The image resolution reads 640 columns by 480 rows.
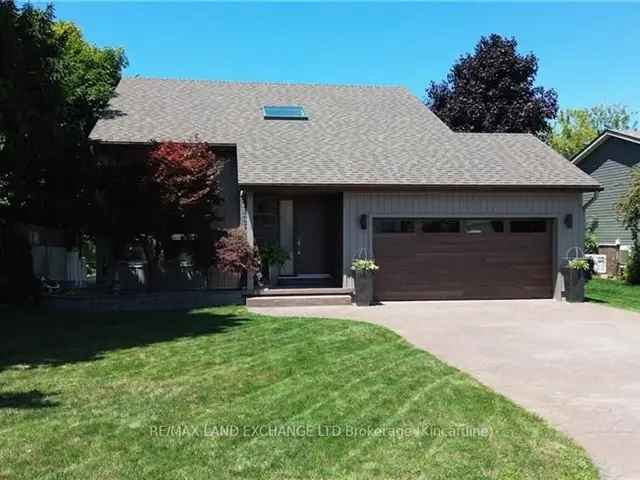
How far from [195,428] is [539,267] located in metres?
12.1

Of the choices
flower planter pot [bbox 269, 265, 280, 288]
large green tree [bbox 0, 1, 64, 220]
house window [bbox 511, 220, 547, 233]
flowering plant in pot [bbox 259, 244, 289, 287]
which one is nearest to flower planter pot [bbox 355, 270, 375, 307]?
flowering plant in pot [bbox 259, 244, 289, 287]

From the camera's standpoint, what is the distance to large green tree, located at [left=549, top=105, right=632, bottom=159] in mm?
49094

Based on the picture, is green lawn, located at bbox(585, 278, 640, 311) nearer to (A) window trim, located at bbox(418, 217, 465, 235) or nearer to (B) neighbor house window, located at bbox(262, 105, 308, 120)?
(A) window trim, located at bbox(418, 217, 465, 235)

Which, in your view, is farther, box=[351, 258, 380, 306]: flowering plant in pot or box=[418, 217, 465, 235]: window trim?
box=[418, 217, 465, 235]: window trim

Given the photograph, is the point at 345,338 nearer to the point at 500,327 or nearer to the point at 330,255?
the point at 500,327

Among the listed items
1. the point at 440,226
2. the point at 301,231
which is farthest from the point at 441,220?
the point at 301,231

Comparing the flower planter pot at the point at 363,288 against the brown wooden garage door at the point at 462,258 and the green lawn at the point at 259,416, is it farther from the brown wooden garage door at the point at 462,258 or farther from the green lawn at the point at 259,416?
the green lawn at the point at 259,416

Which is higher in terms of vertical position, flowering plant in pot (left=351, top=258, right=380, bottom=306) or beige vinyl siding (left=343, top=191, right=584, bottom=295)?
beige vinyl siding (left=343, top=191, right=584, bottom=295)

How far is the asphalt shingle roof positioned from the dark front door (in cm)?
159

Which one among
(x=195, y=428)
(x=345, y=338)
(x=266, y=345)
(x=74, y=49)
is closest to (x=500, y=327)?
(x=345, y=338)

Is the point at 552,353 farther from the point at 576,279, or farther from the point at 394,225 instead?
the point at 576,279

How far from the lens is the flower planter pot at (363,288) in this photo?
1347 cm

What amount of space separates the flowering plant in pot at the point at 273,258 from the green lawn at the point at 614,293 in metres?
7.90

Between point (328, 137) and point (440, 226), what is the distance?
4140mm
